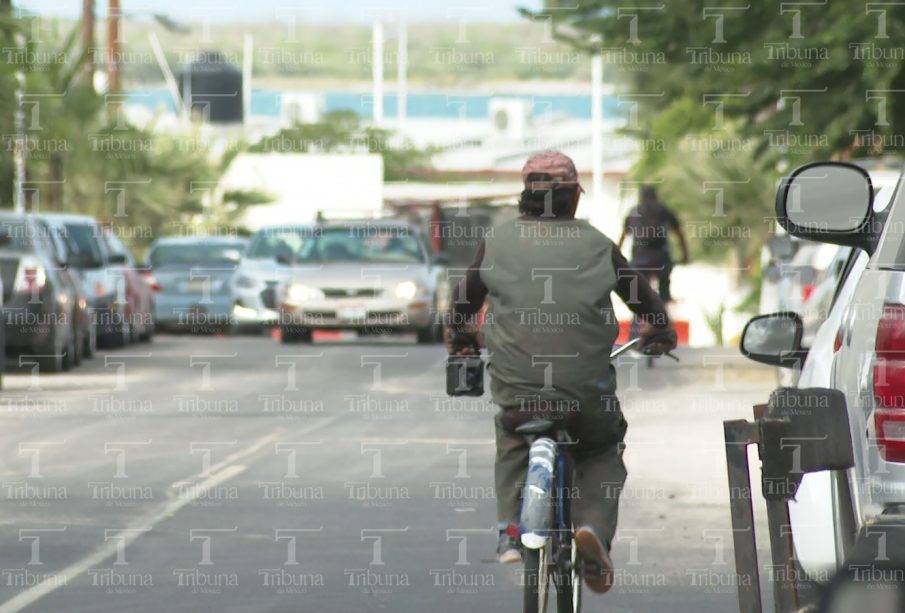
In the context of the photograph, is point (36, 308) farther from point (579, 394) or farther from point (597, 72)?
point (597, 72)

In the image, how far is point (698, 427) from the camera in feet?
55.9

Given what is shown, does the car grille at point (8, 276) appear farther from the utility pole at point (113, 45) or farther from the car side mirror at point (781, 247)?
the utility pole at point (113, 45)

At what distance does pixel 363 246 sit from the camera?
29.6 m

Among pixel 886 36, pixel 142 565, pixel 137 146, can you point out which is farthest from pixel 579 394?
pixel 137 146

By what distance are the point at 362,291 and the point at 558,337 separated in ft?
69.0

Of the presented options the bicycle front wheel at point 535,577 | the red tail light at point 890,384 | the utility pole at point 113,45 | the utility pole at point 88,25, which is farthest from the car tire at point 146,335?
the red tail light at point 890,384

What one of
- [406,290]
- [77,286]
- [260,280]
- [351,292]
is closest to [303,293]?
[351,292]

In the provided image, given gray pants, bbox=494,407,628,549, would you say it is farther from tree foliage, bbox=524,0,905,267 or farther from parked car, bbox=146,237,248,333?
parked car, bbox=146,237,248,333

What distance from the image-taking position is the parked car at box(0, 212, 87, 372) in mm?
22469

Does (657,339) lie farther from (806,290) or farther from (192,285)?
(192,285)

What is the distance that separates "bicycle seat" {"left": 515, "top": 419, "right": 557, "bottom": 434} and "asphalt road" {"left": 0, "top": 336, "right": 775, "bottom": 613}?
1.85 metres

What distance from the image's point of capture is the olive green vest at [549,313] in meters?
7.21

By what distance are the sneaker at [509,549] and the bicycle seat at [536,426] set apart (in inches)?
13.8

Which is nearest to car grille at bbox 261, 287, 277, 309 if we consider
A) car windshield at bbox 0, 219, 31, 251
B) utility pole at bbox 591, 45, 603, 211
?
car windshield at bbox 0, 219, 31, 251
